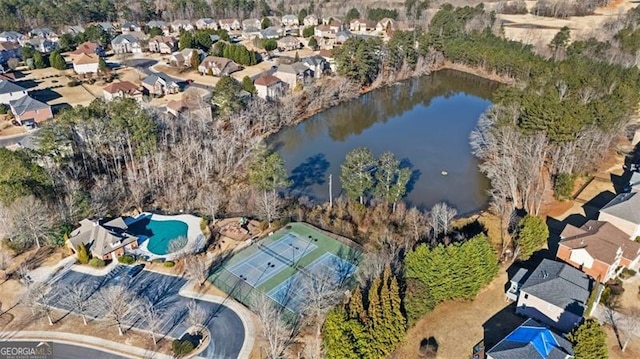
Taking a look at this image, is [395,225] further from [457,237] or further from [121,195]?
[121,195]

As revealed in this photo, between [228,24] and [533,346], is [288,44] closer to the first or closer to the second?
[228,24]

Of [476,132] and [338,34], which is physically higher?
[338,34]

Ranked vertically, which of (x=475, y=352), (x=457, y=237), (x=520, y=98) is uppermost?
(x=520, y=98)

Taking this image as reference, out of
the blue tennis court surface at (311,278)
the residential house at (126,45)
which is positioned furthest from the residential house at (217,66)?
the blue tennis court surface at (311,278)

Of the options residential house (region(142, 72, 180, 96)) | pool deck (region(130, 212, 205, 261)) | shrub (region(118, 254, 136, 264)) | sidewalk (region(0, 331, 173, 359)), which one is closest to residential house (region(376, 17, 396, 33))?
residential house (region(142, 72, 180, 96))

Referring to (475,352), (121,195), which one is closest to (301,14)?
(121,195)

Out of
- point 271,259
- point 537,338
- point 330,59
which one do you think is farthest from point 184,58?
point 537,338

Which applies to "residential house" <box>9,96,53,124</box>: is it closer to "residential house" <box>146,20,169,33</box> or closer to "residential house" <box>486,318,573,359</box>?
"residential house" <box>146,20,169,33</box>
